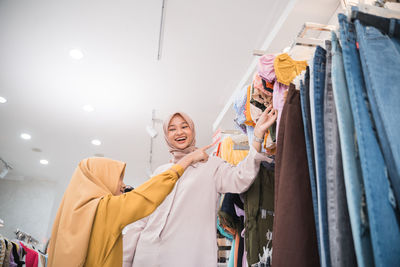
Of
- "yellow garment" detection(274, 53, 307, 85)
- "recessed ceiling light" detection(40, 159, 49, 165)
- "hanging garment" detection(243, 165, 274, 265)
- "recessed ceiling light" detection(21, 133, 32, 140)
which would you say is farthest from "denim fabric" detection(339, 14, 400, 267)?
"recessed ceiling light" detection(40, 159, 49, 165)

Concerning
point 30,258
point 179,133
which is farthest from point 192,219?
point 30,258

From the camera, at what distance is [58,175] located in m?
8.43

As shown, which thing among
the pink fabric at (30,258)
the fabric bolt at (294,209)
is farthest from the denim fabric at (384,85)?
the pink fabric at (30,258)

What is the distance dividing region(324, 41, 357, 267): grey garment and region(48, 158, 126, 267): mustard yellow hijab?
1021 millimetres

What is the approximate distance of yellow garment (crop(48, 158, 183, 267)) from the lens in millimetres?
1147

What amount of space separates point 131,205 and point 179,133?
72 cm

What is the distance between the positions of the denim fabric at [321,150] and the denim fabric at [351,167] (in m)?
0.08

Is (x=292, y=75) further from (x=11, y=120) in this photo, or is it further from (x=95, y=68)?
(x=11, y=120)

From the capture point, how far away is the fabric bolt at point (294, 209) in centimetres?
66

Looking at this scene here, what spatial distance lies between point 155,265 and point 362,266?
1.09 m

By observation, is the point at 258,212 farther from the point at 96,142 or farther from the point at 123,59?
the point at 96,142

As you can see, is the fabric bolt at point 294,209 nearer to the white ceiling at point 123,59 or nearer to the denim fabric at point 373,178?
the denim fabric at point 373,178

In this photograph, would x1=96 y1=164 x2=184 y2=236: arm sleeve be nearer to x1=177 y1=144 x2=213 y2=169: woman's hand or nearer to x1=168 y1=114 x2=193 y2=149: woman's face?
x1=177 y1=144 x2=213 y2=169: woman's hand

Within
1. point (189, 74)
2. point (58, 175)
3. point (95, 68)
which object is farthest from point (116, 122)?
point (58, 175)
